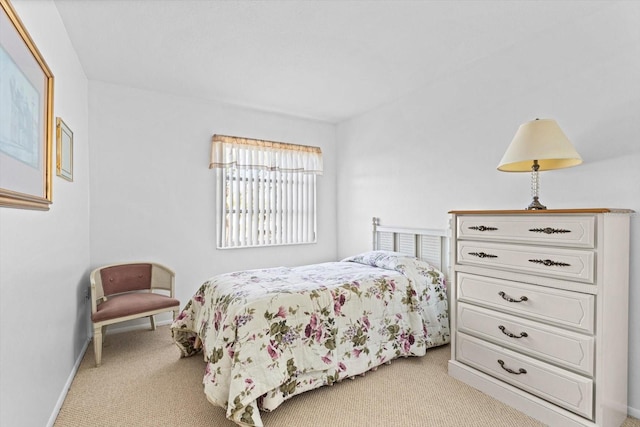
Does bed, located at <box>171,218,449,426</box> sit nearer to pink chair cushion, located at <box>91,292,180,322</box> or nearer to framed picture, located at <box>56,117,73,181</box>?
pink chair cushion, located at <box>91,292,180,322</box>

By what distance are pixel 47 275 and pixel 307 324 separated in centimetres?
156

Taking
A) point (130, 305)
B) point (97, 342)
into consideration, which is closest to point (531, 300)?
point (130, 305)

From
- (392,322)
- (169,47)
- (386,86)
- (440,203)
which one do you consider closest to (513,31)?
(386,86)

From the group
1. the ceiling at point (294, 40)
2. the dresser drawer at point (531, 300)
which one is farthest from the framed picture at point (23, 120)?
the dresser drawer at point (531, 300)

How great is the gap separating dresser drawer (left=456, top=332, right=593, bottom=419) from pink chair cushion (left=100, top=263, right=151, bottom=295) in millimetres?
2996

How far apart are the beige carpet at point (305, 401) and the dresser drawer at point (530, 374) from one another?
6.9 inches

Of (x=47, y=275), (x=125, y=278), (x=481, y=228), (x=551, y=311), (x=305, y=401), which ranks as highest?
(x=481, y=228)

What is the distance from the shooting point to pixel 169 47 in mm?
2584

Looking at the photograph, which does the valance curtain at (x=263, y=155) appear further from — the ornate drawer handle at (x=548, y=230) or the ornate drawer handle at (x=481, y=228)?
the ornate drawer handle at (x=548, y=230)

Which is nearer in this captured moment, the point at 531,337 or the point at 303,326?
the point at 531,337

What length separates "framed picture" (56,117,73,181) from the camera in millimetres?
2066

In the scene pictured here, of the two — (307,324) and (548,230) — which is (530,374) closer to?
(548,230)

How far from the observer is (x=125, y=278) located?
3.21 metres

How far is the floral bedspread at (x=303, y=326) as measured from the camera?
193cm
